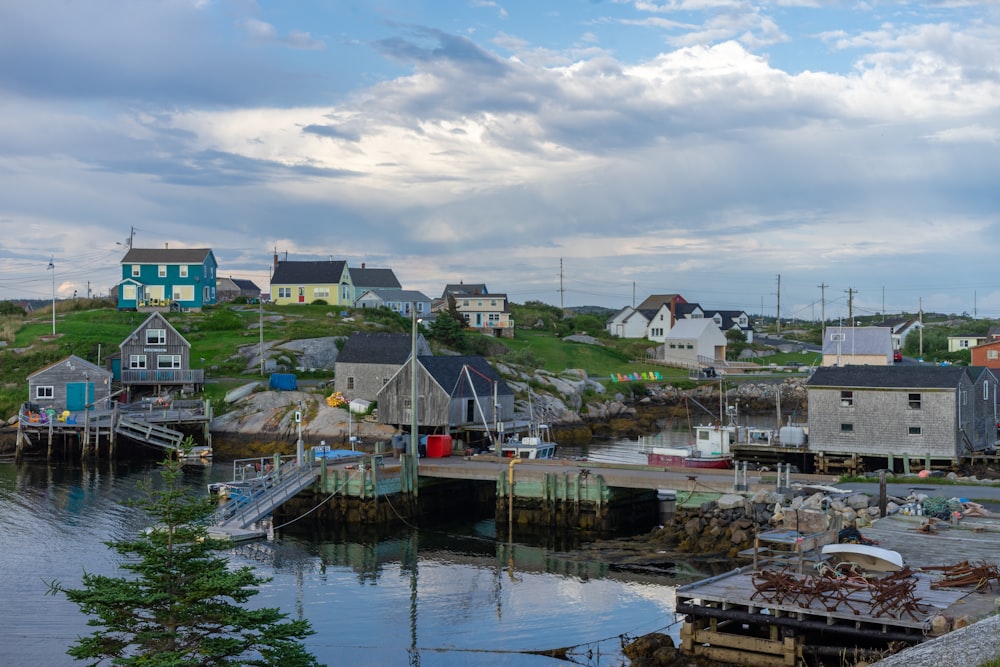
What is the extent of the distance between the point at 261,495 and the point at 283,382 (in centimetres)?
3003

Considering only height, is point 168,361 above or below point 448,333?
below

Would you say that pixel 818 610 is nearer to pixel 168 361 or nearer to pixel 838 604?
pixel 838 604

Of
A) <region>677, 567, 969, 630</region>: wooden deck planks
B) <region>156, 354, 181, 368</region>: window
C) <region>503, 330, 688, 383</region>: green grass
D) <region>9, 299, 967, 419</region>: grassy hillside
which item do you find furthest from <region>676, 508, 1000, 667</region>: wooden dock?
<region>503, 330, 688, 383</region>: green grass

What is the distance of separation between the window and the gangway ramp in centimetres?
3032

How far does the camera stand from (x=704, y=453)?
167 ft

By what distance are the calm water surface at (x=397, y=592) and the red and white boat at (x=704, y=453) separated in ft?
41.4

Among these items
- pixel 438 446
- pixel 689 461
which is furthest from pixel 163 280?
pixel 689 461

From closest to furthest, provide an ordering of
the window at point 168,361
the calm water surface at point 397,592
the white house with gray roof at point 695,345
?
the calm water surface at point 397,592
the window at point 168,361
the white house with gray roof at point 695,345

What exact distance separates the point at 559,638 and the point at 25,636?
1376cm

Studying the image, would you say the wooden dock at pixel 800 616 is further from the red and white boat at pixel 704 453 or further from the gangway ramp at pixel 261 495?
the red and white boat at pixel 704 453

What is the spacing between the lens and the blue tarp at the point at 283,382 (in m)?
68.2

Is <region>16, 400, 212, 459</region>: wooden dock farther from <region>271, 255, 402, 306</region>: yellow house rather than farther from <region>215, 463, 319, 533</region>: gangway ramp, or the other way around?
<region>271, 255, 402, 306</region>: yellow house

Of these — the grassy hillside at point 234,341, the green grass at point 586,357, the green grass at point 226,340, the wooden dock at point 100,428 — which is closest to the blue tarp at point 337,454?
the wooden dock at point 100,428

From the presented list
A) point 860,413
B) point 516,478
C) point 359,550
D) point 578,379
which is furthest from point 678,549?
point 578,379
